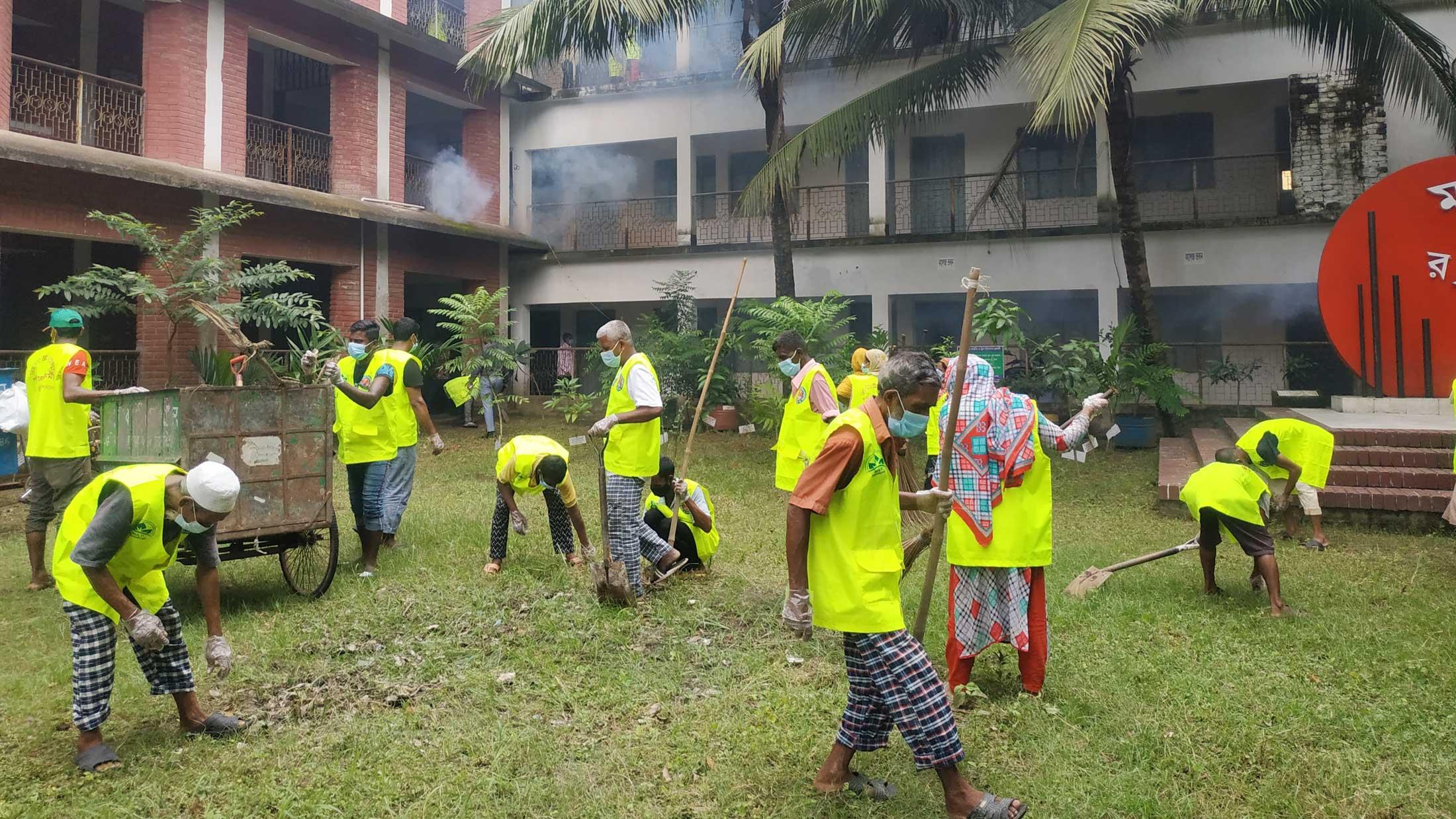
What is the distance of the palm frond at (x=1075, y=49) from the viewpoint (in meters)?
8.86

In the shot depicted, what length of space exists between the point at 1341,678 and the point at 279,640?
539cm

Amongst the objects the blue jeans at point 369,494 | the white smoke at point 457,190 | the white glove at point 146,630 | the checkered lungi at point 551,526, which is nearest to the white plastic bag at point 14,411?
the blue jeans at point 369,494

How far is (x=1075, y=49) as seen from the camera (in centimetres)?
889

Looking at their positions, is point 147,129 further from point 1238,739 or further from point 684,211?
point 1238,739

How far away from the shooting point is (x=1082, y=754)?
12.4 ft

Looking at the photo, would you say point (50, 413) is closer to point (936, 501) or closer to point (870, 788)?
point (870, 788)

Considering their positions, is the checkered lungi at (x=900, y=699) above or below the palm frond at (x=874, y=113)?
below

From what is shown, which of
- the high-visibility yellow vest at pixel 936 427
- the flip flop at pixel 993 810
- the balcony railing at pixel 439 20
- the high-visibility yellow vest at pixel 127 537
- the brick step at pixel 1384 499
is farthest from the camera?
the balcony railing at pixel 439 20

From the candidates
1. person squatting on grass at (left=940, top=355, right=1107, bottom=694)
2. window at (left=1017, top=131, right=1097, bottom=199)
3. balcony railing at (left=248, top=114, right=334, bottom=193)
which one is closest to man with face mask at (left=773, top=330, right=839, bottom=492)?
person squatting on grass at (left=940, top=355, right=1107, bottom=694)

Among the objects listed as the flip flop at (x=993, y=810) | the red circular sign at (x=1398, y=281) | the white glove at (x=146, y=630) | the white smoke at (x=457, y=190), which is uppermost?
the white smoke at (x=457, y=190)

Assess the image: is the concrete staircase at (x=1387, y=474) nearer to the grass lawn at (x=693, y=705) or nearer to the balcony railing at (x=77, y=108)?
the grass lawn at (x=693, y=705)

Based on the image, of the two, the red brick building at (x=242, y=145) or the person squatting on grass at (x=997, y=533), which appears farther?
the red brick building at (x=242, y=145)

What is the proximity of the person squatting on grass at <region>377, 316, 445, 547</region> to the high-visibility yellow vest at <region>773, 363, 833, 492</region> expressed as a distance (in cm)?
251

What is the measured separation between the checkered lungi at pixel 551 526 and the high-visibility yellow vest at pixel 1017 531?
122 inches
